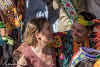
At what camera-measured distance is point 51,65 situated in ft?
6.87

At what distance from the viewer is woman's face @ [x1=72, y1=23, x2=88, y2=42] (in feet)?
5.78

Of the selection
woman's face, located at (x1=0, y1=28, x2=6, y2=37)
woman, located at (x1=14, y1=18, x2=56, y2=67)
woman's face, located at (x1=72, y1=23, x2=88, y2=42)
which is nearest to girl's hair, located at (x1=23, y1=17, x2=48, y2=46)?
woman, located at (x1=14, y1=18, x2=56, y2=67)

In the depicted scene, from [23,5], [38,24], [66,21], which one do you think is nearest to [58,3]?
[66,21]

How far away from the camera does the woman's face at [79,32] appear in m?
1.76

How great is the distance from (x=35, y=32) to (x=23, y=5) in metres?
1.47

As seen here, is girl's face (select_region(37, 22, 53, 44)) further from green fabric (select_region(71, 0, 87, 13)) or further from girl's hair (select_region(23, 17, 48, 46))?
green fabric (select_region(71, 0, 87, 13))

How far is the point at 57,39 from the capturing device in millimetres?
2158

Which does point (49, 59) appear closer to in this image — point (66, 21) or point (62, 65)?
point (62, 65)

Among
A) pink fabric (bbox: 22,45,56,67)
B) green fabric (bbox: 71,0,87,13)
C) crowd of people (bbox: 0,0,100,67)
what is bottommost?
Result: pink fabric (bbox: 22,45,56,67)

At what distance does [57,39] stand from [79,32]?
43cm

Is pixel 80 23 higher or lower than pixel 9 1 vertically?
lower

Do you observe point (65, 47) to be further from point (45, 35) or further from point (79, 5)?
point (79, 5)

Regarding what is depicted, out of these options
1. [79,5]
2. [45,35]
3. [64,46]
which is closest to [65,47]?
[64,46]

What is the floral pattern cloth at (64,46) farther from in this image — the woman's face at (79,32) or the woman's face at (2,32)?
the woman's face at (2,32)
